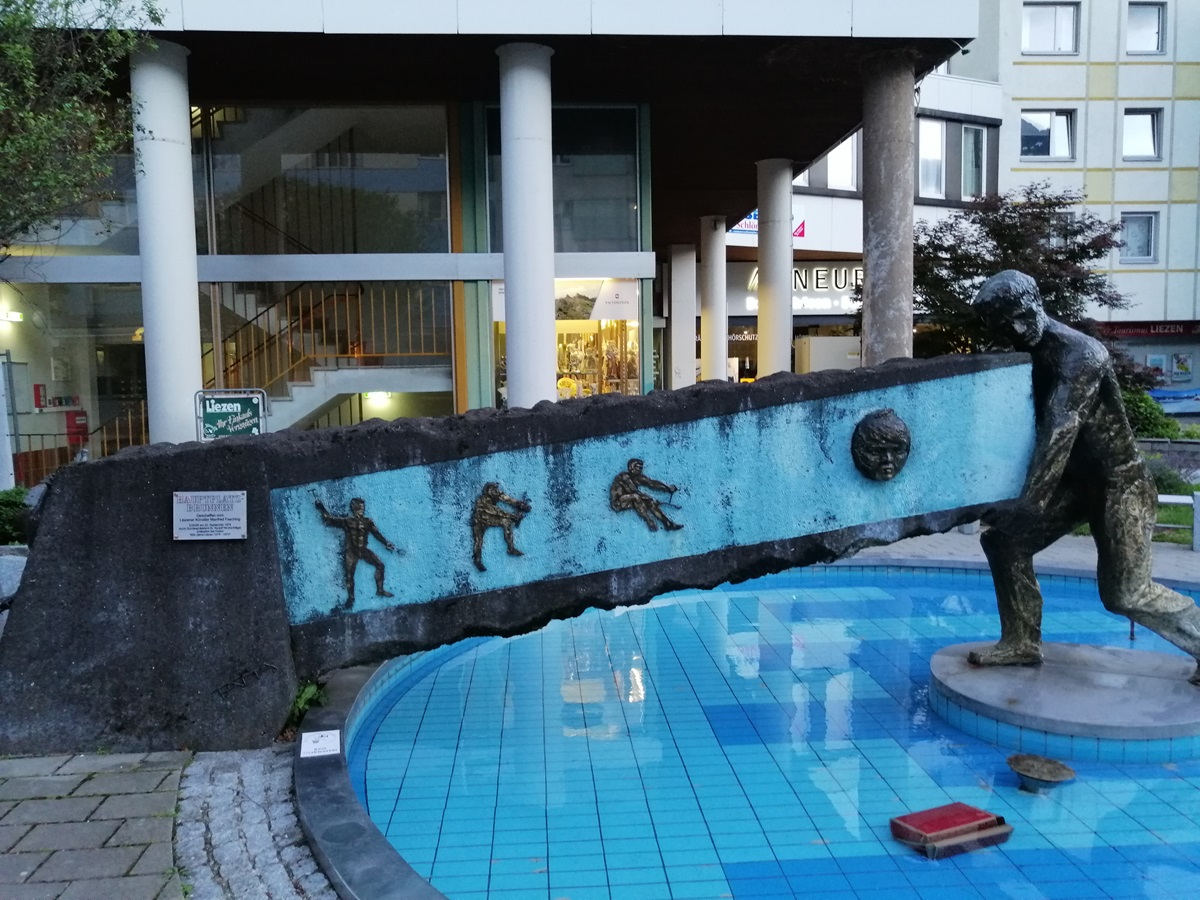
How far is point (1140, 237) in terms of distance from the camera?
2986 centimetres

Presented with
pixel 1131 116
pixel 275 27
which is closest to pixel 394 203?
pixel 275 27

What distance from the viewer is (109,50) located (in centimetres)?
1024

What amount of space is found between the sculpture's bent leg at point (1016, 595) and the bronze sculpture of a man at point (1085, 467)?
0.39 feet

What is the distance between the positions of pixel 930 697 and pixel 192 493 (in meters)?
4.93

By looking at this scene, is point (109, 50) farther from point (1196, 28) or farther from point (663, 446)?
point (1196, 28)

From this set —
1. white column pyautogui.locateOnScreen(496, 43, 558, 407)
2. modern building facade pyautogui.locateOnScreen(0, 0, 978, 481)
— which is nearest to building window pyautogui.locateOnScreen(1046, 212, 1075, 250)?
modern building facade pyautogui.locateOnScreen(0, 0, 978, 481)

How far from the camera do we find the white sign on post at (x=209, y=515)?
521 centimetres

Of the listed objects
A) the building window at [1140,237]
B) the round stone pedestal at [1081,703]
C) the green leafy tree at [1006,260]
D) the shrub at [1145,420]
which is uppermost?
the building window at [1140,237]

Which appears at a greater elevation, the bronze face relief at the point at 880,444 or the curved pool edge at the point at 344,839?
the bronze face relief at the point at 880,444

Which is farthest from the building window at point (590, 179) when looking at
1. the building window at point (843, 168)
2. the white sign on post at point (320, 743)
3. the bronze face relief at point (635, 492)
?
Answer: the building window at point (843, 168)

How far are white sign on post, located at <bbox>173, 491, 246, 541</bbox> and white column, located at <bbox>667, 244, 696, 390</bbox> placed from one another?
813 inches

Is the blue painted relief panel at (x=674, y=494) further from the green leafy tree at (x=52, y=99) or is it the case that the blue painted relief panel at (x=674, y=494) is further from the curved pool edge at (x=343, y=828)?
the green leafy tree at (x=52, y=99)

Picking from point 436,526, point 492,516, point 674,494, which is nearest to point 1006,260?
point 674,494

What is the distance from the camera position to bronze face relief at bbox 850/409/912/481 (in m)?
Answer: 5.83
